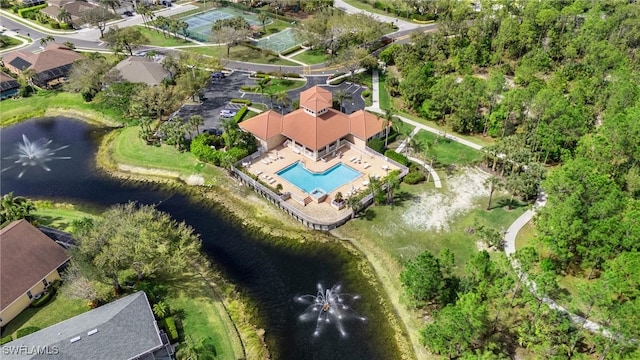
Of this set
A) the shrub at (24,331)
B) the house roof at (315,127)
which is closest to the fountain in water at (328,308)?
the house roof at (315,127)

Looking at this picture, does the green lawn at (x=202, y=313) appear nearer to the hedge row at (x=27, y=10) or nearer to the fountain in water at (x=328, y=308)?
the fountain in water at (x=328, y=308)

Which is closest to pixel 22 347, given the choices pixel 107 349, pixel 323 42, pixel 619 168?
pixel 107 349

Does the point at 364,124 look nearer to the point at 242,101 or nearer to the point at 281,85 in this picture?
the point at 242,101

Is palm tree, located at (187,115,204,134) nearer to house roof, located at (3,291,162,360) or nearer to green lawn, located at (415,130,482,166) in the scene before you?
house roof, located at (3,291,162,360)

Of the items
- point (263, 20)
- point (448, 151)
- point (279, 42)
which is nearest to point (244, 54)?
point (279, 42)

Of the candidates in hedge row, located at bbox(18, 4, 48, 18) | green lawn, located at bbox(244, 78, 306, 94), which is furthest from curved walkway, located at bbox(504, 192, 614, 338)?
hedge row, located at bbox(18, 4, 48, 18)

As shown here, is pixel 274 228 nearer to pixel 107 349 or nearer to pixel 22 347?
pixel 107 349
